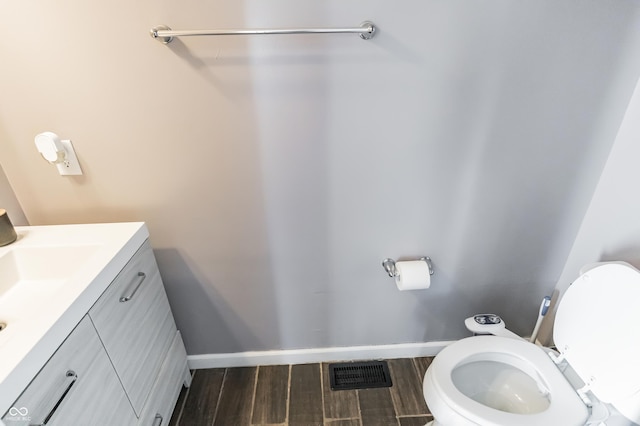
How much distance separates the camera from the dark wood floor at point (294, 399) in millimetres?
1482

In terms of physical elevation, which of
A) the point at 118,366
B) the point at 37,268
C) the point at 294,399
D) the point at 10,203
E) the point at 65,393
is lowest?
the point at 294,399

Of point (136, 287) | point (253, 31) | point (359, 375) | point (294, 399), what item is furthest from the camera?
point (359, 375)

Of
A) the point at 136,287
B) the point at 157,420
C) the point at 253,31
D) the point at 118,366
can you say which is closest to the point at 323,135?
the point at 253,31

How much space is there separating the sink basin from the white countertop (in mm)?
10

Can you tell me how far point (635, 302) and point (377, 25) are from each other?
1129 millimetres

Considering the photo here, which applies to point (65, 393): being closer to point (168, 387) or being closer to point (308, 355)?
point (168, 387)

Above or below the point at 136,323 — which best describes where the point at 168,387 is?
below

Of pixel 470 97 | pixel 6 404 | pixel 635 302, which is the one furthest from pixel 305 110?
pixel 635 302

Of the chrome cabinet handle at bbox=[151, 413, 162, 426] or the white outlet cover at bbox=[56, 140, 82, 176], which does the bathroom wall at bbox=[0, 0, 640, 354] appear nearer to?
the white outlet cover at bbox=[56, 140, 82, 176]

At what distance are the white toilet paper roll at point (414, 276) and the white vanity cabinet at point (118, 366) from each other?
38.3 inches

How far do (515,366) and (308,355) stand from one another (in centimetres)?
92

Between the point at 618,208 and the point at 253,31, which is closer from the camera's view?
the point at 253,31

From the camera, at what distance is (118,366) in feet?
3.45

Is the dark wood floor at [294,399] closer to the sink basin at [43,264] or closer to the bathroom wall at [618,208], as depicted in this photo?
the sink basin at [43,264]
